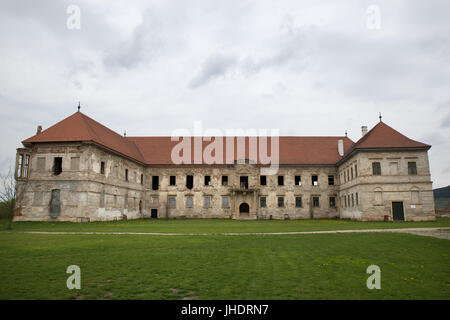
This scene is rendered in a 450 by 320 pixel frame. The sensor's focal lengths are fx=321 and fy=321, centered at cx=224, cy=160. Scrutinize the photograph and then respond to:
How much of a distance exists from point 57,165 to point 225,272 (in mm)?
27816

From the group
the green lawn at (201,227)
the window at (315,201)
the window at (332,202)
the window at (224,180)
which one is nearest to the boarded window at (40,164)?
the green lawn at (201,227)

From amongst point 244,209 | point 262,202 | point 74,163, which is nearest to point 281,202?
point 262,202

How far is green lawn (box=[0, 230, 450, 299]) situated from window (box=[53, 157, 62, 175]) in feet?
65.4

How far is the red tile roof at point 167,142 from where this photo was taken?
30.8 metres

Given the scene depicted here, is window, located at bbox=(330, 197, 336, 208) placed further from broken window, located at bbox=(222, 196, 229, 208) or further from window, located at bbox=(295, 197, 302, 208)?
Result: broken window, located at bbox=(222, 196, 229, 208)

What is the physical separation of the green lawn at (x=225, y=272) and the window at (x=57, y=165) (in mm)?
19928

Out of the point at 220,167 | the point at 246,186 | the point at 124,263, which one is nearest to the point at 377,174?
the point at 246,186

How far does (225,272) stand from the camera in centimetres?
757

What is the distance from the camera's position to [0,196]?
22188 millimetres

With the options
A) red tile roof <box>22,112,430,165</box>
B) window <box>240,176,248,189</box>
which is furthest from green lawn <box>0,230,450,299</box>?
window <box>240,176,248,189</box>

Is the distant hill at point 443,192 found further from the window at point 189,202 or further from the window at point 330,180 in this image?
the window at point 189,202

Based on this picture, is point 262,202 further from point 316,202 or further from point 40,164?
point 40,164

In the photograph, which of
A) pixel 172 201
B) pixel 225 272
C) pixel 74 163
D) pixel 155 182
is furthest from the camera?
pixel 155 182
